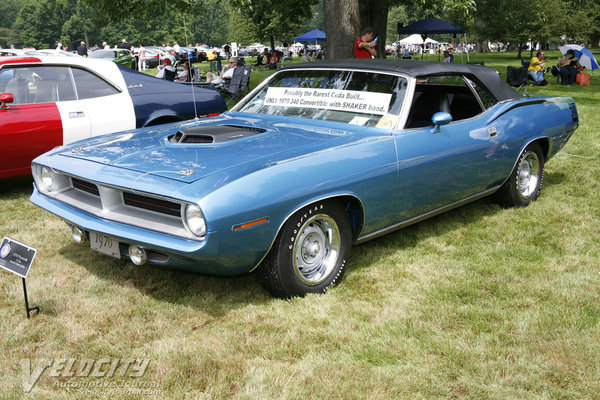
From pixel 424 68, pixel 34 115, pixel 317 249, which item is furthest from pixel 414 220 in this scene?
pixel 34 115

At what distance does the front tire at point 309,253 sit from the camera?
3465 mm

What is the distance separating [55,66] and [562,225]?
5315 millimetres

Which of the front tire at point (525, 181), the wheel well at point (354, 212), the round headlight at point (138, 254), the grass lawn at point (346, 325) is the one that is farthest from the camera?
the front tire at point (525, 181)

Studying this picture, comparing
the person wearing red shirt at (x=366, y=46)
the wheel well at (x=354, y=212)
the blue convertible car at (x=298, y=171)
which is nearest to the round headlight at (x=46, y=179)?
the blue convertible car at (x=298, y=171)

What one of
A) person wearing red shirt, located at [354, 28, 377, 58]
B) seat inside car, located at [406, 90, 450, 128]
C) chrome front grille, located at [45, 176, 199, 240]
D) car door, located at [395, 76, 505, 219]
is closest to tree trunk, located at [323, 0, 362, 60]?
person wearing red shirt, located at [354, 28, 377, 58]

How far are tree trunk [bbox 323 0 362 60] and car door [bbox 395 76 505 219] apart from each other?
490cm

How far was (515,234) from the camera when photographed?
4.94 metres

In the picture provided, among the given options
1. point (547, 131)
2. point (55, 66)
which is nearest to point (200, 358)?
point (547, 131)

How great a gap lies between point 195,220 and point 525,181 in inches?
148

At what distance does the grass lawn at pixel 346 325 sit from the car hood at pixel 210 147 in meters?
0.85

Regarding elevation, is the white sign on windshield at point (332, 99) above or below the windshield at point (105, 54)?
above

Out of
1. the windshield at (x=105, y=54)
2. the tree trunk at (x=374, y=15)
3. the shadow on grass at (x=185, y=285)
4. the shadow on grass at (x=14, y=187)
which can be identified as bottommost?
the shadow on grass at (x=14, y=187)

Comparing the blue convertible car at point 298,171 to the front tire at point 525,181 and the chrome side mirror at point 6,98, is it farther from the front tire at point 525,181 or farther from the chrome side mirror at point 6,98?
the chrome side mirror at point 6,98

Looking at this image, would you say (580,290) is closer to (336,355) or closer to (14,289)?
(336,355)
